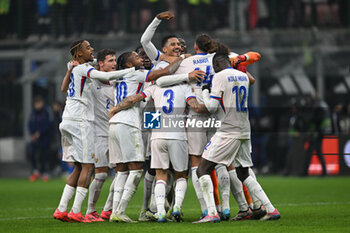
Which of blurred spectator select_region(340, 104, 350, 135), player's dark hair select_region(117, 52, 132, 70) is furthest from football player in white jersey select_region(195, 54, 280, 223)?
blurred spectator select_region(340, 104, 350, 135)

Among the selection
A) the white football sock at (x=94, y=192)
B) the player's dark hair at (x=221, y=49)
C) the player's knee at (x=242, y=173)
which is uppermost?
the player's dark hair at (x=221, y=49)

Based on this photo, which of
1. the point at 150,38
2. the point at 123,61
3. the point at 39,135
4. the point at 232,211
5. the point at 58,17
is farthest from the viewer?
the point at 58,17

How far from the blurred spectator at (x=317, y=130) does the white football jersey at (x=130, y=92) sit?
9418mm

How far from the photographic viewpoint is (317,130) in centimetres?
2019

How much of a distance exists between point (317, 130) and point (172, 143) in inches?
444

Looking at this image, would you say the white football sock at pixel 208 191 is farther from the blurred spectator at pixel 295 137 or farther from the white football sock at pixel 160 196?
the blurred spectator at pixel 295 137

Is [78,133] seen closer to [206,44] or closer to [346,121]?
[206,44]

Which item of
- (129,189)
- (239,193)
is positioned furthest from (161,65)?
(239,193)

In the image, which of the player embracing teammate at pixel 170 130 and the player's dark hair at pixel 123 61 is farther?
the player's dark hair at pixel 123 61

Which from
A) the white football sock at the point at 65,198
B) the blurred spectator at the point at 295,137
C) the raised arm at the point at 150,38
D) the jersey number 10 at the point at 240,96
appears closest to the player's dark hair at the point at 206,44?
the raised arm at the point at 150,38

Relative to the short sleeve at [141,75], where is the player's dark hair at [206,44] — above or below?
above

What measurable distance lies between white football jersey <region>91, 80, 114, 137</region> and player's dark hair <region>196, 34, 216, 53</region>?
1.46 metres

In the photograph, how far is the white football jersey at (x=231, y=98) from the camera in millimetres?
9242

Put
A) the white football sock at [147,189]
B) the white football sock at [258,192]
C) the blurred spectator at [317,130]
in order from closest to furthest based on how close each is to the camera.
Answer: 1. the white football sock at [258,192]
2. the white football sock at [147,189]
3. the blurred spectator at [317,130]
